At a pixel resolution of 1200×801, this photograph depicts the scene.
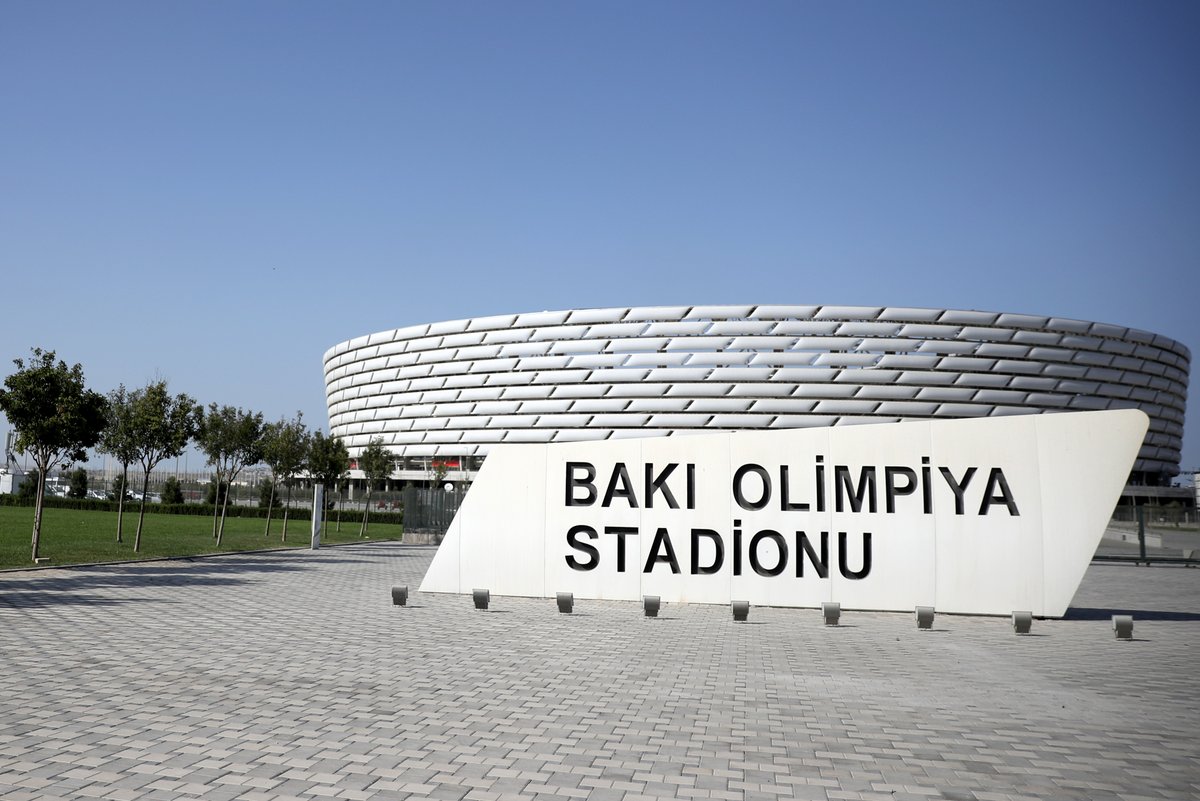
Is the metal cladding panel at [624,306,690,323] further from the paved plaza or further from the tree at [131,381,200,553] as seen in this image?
the paved plaza

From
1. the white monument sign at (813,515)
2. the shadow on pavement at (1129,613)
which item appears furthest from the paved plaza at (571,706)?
the white monument sign at (813,515)

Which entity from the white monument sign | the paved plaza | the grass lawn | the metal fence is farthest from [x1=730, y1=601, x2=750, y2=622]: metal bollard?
the metal fence

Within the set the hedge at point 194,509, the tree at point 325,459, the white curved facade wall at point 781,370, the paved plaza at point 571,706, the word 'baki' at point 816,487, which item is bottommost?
the paved plaza at point 571,706

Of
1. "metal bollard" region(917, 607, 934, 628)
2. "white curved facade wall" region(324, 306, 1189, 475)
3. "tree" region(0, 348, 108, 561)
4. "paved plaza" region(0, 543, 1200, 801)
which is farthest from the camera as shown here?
"white curved facade wall" region(324, 306, 1189, 475)

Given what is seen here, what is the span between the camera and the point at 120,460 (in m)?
24.6

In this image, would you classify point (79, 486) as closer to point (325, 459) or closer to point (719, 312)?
point (325, 459)

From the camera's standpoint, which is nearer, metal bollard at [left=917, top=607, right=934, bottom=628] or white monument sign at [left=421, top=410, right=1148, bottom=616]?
metal bollard at [left=917, top=607, right=934, bottom=628]

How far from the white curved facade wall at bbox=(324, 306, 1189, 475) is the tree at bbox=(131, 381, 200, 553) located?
166 feet

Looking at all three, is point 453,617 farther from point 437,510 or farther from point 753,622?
point 437,510

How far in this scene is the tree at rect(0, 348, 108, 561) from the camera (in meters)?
18.8

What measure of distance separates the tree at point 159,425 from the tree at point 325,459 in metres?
11.2

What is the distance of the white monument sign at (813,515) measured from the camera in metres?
14.2

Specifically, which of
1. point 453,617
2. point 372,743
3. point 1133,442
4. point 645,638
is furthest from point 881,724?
point 1133,442

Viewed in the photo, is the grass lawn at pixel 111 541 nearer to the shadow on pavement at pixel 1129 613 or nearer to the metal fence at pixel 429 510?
the metal fence at pixel 429 510
